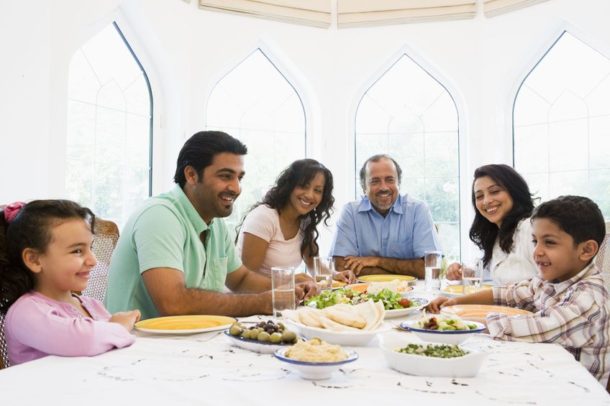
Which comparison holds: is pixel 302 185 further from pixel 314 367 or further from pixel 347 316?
pixel 314 367

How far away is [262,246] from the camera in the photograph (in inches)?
114

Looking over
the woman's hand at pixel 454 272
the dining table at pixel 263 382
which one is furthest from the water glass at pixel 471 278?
the dining table at pixel 263 382

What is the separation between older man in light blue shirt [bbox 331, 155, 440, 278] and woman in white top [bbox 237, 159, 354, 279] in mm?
307

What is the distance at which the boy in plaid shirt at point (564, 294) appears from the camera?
52.2 inches

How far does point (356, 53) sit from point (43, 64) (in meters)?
2.84

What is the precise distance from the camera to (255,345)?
3.88 feet

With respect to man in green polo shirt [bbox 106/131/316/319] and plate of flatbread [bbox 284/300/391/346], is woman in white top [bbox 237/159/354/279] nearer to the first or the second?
Result: man in green polo shirt [bbox 106/131/316/319]

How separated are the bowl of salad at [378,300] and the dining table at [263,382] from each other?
0.31 m

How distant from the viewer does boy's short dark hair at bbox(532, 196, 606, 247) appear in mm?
1616

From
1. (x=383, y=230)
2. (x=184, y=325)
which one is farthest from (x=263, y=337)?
(x=383, y=230)

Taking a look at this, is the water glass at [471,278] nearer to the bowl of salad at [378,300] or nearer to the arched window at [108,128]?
the bowl of salad at [378,300]

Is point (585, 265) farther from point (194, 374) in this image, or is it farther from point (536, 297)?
point (194, 374)

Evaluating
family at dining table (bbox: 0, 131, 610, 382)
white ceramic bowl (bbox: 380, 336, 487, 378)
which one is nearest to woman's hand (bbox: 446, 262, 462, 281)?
family at dining table (bbox: 0, 131, 610, 382)

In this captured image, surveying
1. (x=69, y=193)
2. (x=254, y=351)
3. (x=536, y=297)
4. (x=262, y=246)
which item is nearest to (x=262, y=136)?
(x=69, y=193)
